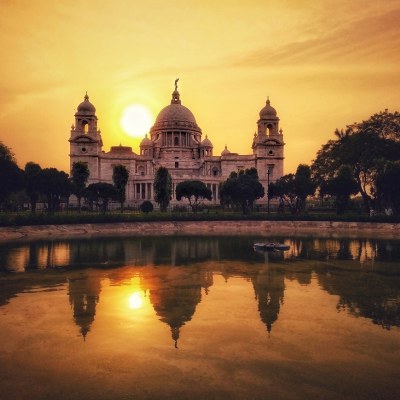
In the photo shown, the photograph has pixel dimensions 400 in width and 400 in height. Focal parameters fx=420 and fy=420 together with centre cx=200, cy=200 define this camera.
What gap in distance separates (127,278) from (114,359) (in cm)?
1149

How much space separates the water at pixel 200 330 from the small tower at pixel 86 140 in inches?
2525

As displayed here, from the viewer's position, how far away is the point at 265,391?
9.51 m

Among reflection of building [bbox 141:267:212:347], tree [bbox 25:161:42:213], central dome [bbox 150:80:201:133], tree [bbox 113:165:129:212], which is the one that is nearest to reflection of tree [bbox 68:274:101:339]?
reflection of building [bbox 141:267:212:347]

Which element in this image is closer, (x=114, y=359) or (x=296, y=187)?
(x=114, y=359)

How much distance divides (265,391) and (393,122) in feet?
240

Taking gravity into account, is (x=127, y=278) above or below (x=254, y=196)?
below

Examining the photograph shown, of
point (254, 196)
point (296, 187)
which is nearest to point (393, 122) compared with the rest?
point (296, 187)

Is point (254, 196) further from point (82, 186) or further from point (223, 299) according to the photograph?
point (223, 299)

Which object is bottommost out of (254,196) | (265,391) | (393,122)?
(265,391)

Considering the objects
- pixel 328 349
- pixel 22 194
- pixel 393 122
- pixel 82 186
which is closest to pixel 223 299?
pixel 328 349

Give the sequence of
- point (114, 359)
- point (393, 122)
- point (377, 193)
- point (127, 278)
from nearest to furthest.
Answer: point (114, 359) → point (127, 278) → point (377, 193) → point (393, 122)

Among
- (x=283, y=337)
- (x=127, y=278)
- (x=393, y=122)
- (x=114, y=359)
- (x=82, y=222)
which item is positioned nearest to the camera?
(x=114, y=359)

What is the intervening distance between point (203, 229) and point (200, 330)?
40.7m

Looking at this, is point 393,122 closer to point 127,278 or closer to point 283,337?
point 127,278
